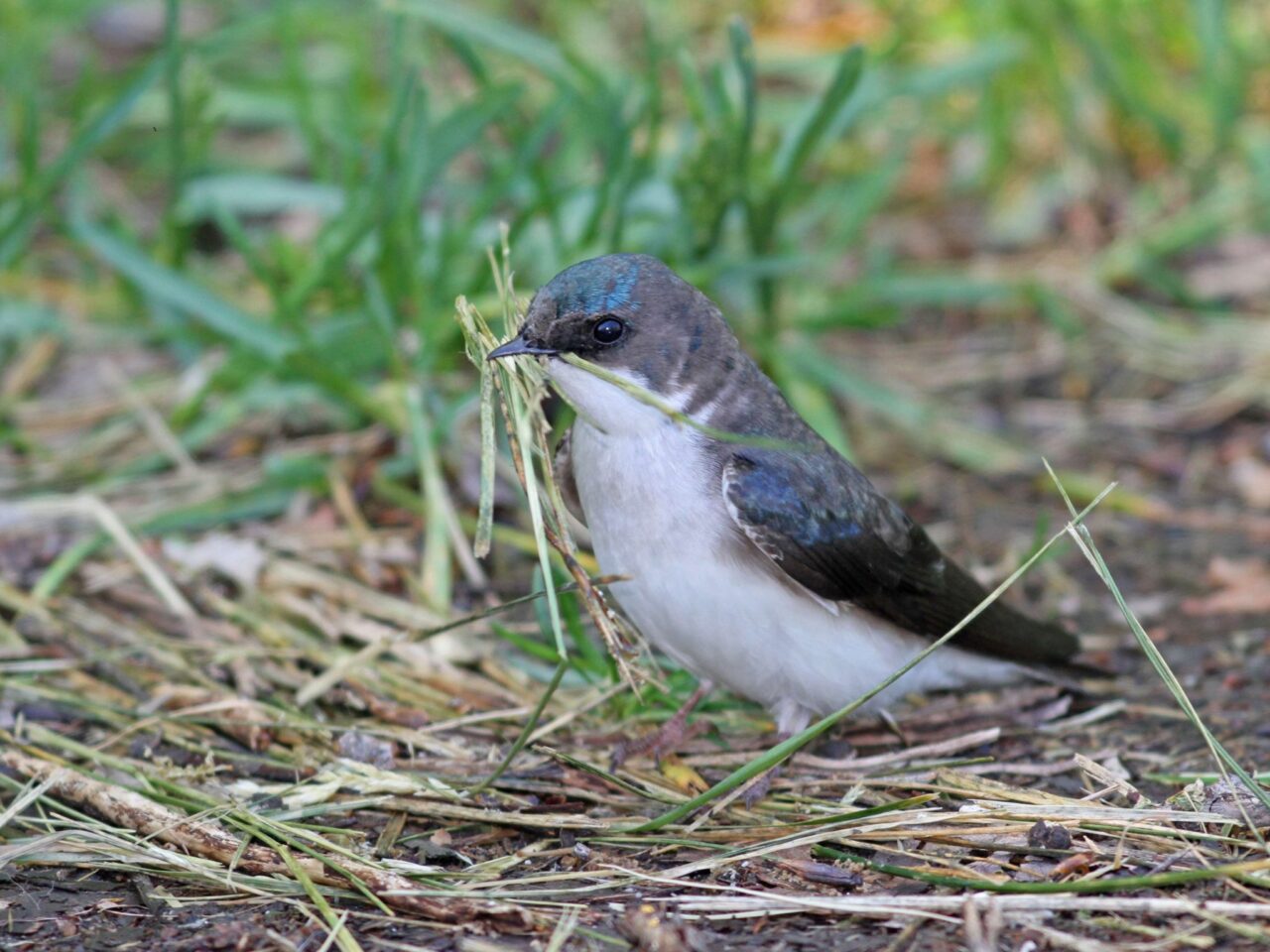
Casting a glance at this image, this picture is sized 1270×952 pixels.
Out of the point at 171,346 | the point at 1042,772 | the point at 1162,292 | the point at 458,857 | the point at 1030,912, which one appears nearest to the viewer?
the point at 1030,912

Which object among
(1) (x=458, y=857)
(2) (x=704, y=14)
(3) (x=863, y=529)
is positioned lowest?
(1) (x=458, y=857)

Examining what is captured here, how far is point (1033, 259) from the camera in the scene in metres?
7.71

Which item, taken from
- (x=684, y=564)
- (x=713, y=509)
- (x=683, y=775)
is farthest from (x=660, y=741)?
(x=713, y=509)

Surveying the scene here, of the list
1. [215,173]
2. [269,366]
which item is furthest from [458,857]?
[215,173]

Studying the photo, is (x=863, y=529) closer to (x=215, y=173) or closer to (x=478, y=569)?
(x=478, y=569)

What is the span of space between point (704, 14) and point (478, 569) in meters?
4.86

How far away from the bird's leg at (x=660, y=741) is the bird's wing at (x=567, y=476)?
1.98 feet

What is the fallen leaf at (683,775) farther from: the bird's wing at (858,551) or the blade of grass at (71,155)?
the blade of grass at (71,155)

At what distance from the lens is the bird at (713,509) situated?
401 centimetres

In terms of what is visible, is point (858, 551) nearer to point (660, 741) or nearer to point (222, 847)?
point (660, 741)

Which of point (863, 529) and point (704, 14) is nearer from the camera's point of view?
point (863, 529)

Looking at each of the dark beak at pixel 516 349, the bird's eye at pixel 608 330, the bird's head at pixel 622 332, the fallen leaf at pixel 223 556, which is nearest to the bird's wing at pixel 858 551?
the bird's head at pixel 622 332

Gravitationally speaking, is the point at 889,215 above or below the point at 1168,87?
below

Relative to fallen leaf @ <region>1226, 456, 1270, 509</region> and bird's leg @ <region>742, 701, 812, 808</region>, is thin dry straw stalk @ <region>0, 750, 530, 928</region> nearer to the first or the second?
bird's leg @ <region>742, 701, 812, 808</region>
